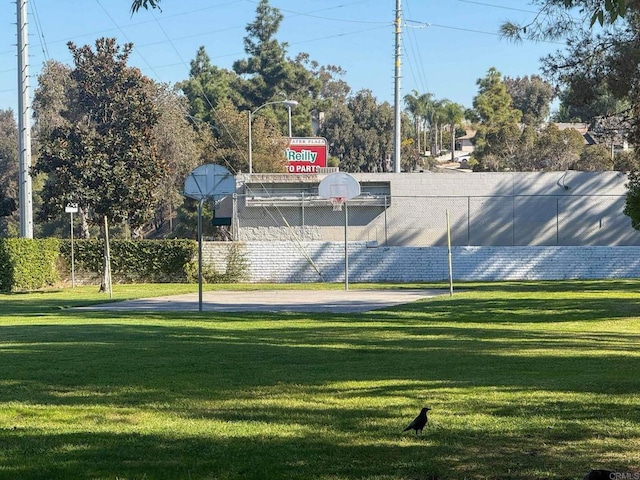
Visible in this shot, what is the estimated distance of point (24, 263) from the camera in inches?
1464

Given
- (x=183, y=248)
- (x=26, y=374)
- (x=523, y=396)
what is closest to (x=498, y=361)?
(x=523, y=396)

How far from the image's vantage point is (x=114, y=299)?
30.1 m

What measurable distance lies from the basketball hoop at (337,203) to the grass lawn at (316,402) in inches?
814

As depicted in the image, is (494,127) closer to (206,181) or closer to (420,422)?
(206,181)

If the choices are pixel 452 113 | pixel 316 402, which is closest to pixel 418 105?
pixel 452 113

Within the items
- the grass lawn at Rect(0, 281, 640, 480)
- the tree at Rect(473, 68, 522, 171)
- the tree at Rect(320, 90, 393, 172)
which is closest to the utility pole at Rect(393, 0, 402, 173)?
the tree at Rect(473, 68, 522, 171)

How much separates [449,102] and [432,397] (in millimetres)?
116236

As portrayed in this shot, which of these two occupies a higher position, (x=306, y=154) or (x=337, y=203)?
(x=306, y=154)

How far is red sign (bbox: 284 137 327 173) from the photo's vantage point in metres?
61.2

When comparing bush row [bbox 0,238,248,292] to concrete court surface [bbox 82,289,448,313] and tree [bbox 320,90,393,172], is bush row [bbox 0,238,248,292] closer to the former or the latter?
concrete court surface [bbox 82,289,448,313]

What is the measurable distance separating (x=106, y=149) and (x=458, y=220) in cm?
1755

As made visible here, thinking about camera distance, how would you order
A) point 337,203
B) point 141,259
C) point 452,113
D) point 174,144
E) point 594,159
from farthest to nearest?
point 452,113
point 594,159
point 174,144
point 337,203
point 141,259

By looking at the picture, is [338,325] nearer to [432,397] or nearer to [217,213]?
[432,397]

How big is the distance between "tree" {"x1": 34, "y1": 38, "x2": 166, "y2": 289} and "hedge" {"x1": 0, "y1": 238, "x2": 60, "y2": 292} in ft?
5.68
